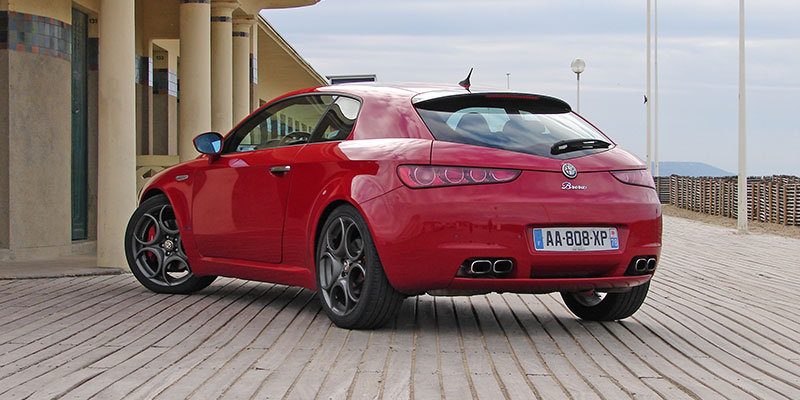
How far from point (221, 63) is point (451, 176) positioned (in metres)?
12.0

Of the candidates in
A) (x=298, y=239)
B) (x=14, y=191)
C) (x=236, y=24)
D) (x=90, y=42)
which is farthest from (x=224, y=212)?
(x=236, y=24)

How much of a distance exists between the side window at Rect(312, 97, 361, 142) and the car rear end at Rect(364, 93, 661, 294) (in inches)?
24.2

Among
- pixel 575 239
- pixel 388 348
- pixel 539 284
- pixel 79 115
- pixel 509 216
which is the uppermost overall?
pixel 79 115

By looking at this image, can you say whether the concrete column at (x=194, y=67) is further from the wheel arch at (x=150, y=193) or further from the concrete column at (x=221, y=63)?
the wheel arch at (x=150, y=193)

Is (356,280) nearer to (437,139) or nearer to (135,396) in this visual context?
(437,139)

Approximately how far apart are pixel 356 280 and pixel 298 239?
0.62m

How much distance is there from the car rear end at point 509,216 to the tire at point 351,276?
14 centimetres

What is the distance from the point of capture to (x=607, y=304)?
23.1 ft

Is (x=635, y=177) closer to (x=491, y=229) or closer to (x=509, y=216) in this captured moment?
(x=509, y=216)

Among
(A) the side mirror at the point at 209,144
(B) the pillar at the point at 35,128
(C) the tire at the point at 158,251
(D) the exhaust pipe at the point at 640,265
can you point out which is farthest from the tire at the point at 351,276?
(B) the pillar at the point at 35,128

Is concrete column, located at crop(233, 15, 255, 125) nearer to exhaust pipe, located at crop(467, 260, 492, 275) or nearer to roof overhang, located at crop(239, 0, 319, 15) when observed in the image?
roof overhang, located at crop(239, 0, 319, 15)

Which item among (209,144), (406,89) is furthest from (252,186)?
(406,89)

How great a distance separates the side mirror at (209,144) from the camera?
794cm

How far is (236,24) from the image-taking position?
65.8 ft
